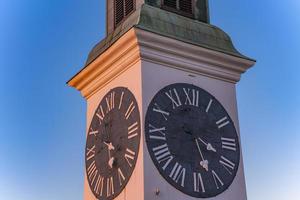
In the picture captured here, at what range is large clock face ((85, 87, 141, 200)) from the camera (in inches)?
357

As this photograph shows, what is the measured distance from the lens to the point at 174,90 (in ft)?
31.2

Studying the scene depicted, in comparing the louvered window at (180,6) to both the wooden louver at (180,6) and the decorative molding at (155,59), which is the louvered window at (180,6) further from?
the decorative molding at (155,59)

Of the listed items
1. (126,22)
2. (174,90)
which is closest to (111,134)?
(174,90)

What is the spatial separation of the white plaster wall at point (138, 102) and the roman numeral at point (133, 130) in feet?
0.75

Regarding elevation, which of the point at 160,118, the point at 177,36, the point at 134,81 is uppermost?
the point at 177,36

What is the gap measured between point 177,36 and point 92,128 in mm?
2082

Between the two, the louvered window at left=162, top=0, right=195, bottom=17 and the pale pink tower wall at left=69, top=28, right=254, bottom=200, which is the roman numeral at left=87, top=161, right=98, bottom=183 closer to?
the pale pink tower wall at left=69, top=28, right=254, bottom=200

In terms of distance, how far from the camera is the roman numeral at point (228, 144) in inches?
380

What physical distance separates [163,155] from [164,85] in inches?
44.6

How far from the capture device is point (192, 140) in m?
9.30

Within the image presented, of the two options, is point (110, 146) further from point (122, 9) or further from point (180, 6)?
point (180, 6)

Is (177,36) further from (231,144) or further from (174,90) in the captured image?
(231,144)

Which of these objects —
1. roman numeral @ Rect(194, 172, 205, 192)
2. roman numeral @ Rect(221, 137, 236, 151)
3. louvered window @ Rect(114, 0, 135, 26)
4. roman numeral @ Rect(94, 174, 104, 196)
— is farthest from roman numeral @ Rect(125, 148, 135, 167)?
louvered window @ Rect(114, 0, 135, 26)

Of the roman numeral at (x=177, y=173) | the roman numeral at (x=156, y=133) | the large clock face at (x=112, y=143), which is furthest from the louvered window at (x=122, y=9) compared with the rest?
the roman numeral at (x=177, y=173)
